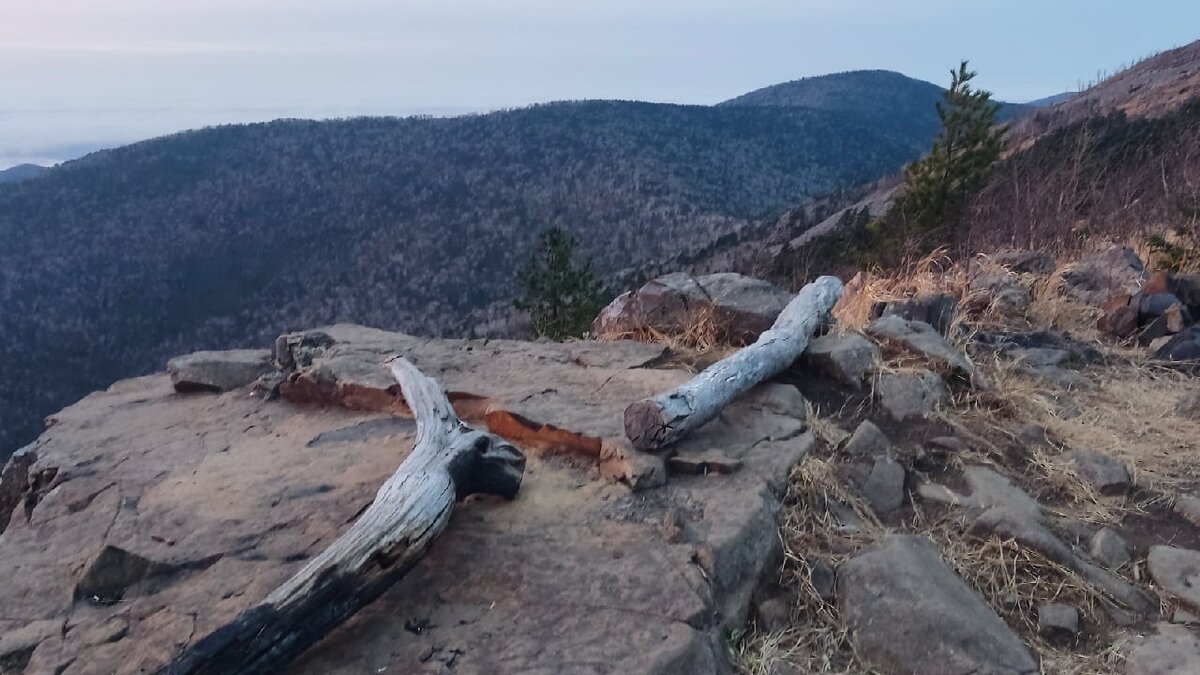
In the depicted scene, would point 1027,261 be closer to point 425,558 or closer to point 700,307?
point 700,307

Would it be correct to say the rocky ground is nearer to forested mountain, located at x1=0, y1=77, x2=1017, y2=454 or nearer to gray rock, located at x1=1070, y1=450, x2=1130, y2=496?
gray rock, located at x1=1070, y1=450, x2=1130, y2=496

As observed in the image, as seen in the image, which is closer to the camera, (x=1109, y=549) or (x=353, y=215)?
(x=1109, y=549)

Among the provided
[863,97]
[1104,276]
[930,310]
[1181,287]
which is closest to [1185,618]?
[930,310]

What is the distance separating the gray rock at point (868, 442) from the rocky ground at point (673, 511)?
0.01m

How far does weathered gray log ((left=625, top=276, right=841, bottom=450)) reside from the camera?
11.8 ft

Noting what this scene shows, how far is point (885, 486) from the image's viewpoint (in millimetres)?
3738

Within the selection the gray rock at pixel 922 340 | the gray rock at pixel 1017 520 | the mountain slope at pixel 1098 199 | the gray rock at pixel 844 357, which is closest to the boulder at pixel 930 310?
the gray rock at pixel 922 340

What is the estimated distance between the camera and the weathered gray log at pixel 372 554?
2361mm

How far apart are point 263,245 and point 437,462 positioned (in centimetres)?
8952

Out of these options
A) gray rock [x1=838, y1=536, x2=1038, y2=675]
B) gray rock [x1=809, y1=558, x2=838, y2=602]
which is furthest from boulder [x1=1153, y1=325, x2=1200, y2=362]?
gray rock [x1=809, y1=558, x2=838, y2=602]

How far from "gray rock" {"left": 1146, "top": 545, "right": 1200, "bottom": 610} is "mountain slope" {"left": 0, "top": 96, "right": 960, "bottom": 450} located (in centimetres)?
5585

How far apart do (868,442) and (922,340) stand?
1.22 metres

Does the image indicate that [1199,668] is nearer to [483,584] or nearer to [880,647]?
[880,647]

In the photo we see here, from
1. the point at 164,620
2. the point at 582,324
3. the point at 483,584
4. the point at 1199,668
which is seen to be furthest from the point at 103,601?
the point at 582,324
